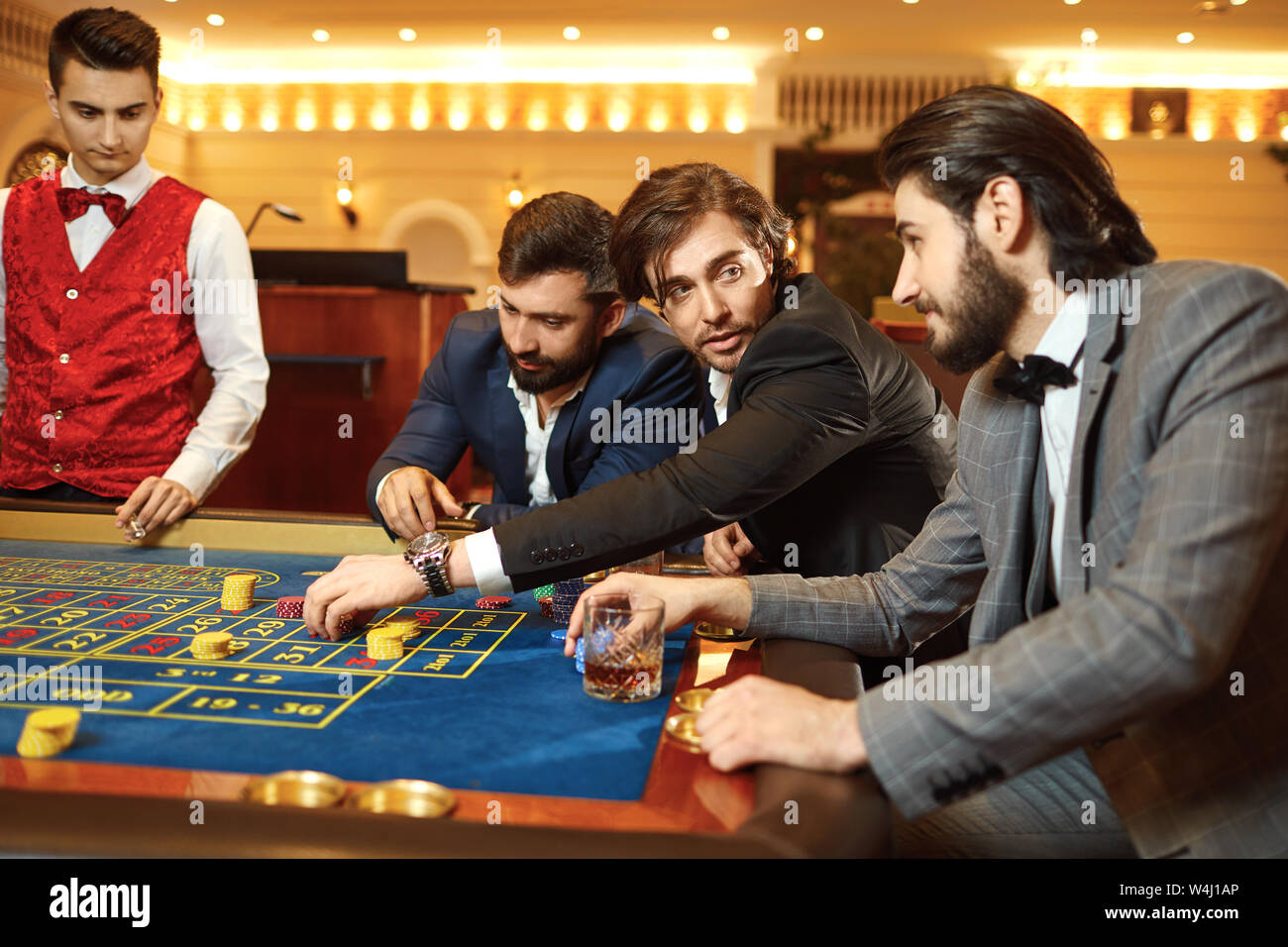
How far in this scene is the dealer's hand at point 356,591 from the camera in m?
1.68

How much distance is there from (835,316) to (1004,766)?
1.15 meters

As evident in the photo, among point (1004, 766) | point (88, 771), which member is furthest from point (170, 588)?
point (1004, 766)

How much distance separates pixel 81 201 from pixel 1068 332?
283 centimetres

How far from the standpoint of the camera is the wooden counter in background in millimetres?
5922

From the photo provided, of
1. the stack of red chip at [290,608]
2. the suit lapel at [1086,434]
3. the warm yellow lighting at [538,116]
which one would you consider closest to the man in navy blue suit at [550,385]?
the stack of red chip at [290,608]

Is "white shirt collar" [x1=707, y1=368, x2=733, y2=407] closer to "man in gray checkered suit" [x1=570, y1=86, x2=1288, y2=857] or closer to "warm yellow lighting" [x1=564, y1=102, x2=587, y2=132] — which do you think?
"man in gray checkered suit" [x1=570, y1=86, x2=1288, y2=857]

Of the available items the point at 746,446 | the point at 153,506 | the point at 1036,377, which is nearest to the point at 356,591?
the point at 746,446

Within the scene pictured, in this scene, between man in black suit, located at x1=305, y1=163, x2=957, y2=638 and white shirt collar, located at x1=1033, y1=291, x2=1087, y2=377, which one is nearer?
white shirt collar, located at x1=1033, y1=291, x2=1087, y2=377

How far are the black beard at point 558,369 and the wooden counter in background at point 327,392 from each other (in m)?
3.16

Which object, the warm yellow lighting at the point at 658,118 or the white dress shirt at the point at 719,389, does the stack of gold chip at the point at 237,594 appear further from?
the warm yellow lighting at the point at 658,118

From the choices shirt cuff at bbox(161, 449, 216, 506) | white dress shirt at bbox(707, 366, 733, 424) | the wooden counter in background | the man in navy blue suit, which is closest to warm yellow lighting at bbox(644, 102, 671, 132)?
the wooden counter in background

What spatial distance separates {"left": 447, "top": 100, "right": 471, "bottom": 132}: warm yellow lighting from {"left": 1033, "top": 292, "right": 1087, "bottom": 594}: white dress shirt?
11.9 meters

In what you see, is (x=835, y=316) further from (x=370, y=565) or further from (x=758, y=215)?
(x=370, y=565)
